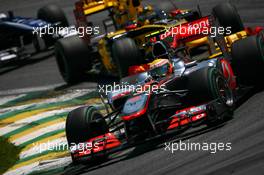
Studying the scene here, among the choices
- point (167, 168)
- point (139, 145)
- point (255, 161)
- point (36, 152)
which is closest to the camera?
point (255, 161)

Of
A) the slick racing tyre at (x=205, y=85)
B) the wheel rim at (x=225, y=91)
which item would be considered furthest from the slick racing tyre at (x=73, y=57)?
the slick racing tyre at (x=205, y=85)

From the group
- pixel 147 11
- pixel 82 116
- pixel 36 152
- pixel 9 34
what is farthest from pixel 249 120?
pixel 9 34

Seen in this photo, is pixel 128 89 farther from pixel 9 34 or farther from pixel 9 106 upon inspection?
pixel 9 34

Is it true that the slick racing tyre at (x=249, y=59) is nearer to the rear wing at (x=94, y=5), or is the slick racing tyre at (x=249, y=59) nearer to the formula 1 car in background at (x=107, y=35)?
the formula 1 car in background at (x=107, y=35)

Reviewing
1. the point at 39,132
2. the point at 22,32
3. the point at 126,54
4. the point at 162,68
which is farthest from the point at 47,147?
the point at 22,32

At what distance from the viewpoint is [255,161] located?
29.5 feet

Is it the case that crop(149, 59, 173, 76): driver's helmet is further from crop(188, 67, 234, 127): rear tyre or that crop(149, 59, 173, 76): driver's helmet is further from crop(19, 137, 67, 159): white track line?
crop(19, 137, 67, 159): white track line

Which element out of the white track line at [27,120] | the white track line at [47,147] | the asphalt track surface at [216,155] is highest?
the asphalt track surface at [216,155]

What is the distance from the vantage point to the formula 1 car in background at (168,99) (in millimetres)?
10797

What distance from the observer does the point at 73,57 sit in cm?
1733

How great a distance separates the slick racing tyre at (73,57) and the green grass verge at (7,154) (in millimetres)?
3641

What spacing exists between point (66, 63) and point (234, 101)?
652cm

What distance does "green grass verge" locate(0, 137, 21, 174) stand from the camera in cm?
1254

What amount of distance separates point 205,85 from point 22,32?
35.5 ft
